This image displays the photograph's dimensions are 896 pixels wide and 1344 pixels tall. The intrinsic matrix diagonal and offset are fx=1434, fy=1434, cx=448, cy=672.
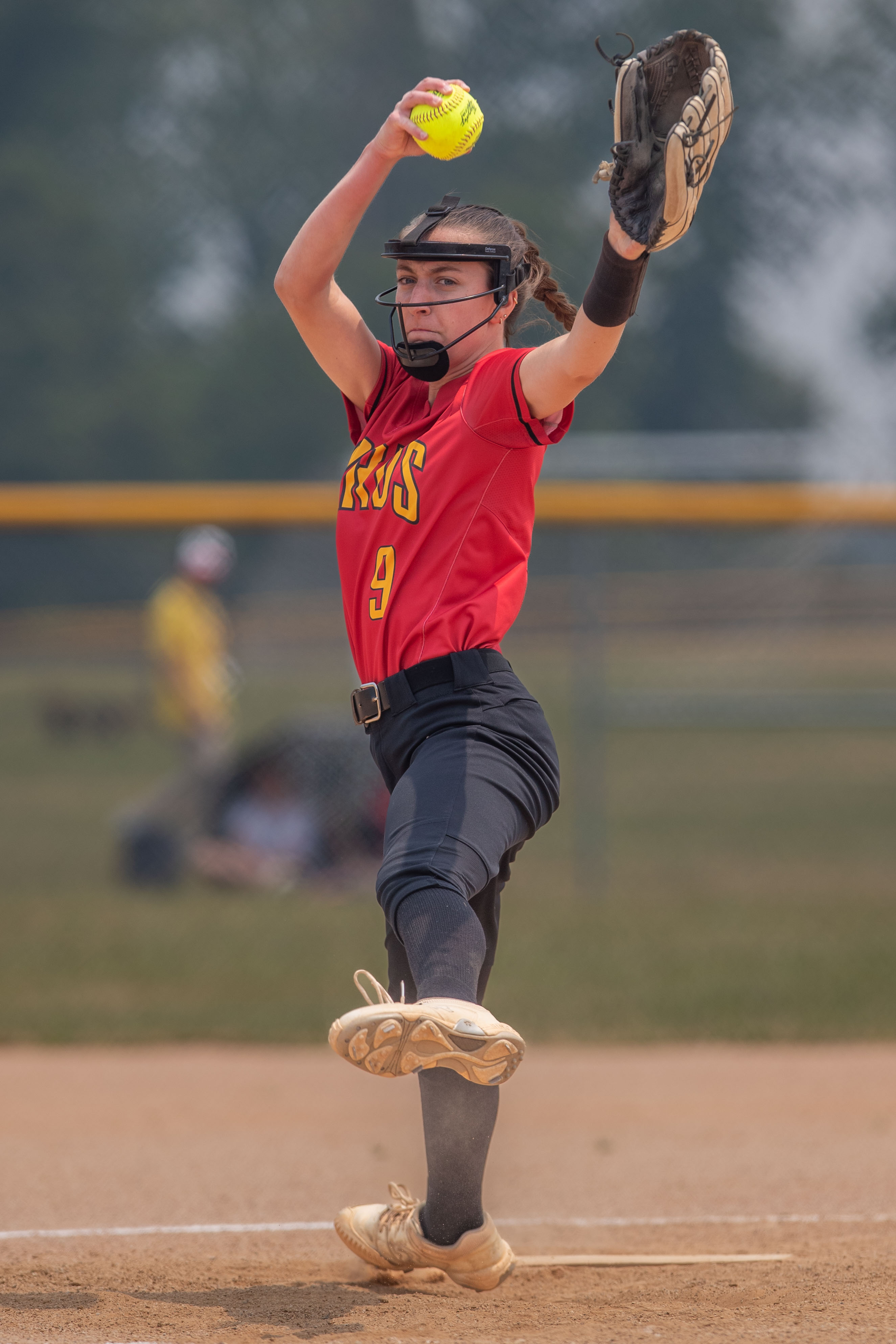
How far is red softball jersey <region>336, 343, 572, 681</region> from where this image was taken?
2273 millimetres

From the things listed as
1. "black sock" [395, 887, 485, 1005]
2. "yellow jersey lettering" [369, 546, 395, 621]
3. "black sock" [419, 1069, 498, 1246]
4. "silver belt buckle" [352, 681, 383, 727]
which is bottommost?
"black sock" [419, 1069, 498, 1246]

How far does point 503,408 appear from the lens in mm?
2242

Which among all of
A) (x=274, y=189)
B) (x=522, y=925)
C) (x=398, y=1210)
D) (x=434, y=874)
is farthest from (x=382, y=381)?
(x=274, y=189)

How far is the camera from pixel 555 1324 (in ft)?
7.06

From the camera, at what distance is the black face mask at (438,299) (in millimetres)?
2305

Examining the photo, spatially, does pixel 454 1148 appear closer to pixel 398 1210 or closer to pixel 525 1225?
pixel 398 1210

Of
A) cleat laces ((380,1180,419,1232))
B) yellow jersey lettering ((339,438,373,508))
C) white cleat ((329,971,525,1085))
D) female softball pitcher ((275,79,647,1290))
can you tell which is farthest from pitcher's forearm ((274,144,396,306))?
cleat laces ((380,1180,419,1232))

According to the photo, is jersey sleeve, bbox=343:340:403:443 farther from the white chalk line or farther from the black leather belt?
the white chalk line

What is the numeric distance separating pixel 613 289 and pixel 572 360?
0.12 meters

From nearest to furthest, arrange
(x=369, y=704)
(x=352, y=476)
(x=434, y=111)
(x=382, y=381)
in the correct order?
1. (x=434, y=111)
2. (x=369, y=704)
3. (x=352, y=476)
4. (x=382, y=381)

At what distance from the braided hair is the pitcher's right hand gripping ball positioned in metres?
0.25

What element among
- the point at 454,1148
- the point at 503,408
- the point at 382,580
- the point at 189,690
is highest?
the point at 503,408

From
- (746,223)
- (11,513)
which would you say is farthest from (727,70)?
(746,223)

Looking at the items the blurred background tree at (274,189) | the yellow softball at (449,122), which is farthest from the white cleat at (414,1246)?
the blurred background tree at (274,189)
